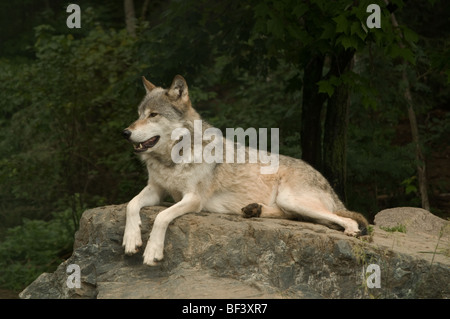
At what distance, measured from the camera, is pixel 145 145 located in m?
6.02

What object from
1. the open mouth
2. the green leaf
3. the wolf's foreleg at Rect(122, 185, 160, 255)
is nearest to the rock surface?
the wolf's foreleg at Rect(122, 185, 160, 255)

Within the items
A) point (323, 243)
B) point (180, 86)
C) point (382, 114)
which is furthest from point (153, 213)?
point (382, 114)

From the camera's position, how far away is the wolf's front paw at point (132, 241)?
18.8 ft

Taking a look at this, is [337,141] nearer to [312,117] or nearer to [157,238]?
[312,117]

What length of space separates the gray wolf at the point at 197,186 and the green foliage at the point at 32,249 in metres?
5.01

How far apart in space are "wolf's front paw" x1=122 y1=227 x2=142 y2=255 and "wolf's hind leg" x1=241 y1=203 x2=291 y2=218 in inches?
46.9

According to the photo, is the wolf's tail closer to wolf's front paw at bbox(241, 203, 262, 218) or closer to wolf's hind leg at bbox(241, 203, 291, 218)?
wolf's hind leg at bbox(241, 203, 291, 218)

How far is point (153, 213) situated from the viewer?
609cm

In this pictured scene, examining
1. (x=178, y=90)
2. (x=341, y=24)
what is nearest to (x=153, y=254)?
(x=178, y=90)

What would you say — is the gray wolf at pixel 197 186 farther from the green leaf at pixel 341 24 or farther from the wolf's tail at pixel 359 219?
the green leaf at pixel 341 24

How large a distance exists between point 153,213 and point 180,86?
53.3 inches

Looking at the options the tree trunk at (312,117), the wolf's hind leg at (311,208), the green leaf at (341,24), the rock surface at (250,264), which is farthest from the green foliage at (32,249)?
the green leaf at (341,24)

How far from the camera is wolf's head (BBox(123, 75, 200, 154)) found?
5.99 metres

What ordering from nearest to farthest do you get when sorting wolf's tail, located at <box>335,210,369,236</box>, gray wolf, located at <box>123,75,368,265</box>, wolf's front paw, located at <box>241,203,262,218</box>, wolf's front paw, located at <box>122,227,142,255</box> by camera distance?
wolf's front paw, located at <box>122,227,142,255</box> < gray wolf, located at <box>123,75,368,265</box> < wolf's tail, located at <box>335,210,369,236</box> < wolf's front paw, located at <box>241,203,262,218</box>
